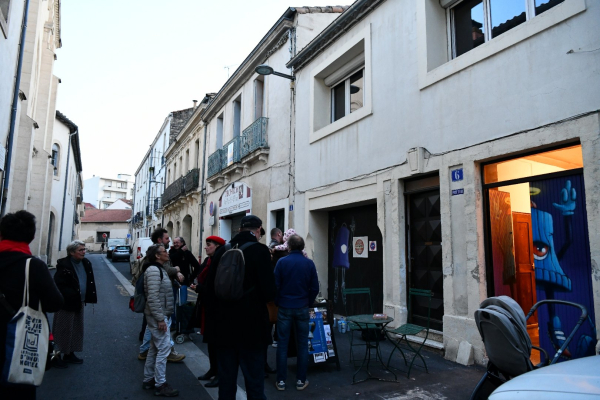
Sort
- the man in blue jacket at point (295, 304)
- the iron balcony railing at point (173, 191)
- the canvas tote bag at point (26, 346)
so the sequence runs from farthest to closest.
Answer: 1. the iron balcony railing at point (173, 191)
2. the man in blue jacket at point (295, 304)
3. the canvas tote bag at point (26, 346)

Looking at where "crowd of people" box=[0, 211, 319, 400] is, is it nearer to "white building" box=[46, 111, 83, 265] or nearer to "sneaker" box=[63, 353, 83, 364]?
"sneaker" box=[63, 353, 83, 364]

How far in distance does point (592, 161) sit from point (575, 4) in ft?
5.62

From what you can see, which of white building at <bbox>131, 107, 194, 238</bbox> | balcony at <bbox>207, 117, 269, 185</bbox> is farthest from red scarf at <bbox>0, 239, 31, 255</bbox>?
white building at <bbox>131, 107, 194, 238</bbox>

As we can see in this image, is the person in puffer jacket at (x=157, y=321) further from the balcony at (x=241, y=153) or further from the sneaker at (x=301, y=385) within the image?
the balcony at (x=241, y=153)

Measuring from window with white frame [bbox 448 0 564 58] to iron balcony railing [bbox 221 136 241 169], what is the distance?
315 inches

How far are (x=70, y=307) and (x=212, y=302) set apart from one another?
3029 mm

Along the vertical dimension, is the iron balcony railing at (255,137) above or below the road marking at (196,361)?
above

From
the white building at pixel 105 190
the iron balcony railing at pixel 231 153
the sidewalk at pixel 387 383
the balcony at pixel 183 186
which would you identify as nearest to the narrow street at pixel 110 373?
the sidewalk at pixel 387 383

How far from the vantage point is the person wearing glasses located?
17.1ft

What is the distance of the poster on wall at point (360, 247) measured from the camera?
8.07 meters

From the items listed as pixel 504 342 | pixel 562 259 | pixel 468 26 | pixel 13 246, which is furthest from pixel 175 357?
pixel 468 26

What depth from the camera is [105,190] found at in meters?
84.8

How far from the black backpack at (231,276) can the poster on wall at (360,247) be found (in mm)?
5130

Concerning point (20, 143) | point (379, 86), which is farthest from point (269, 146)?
point (20, 143)
